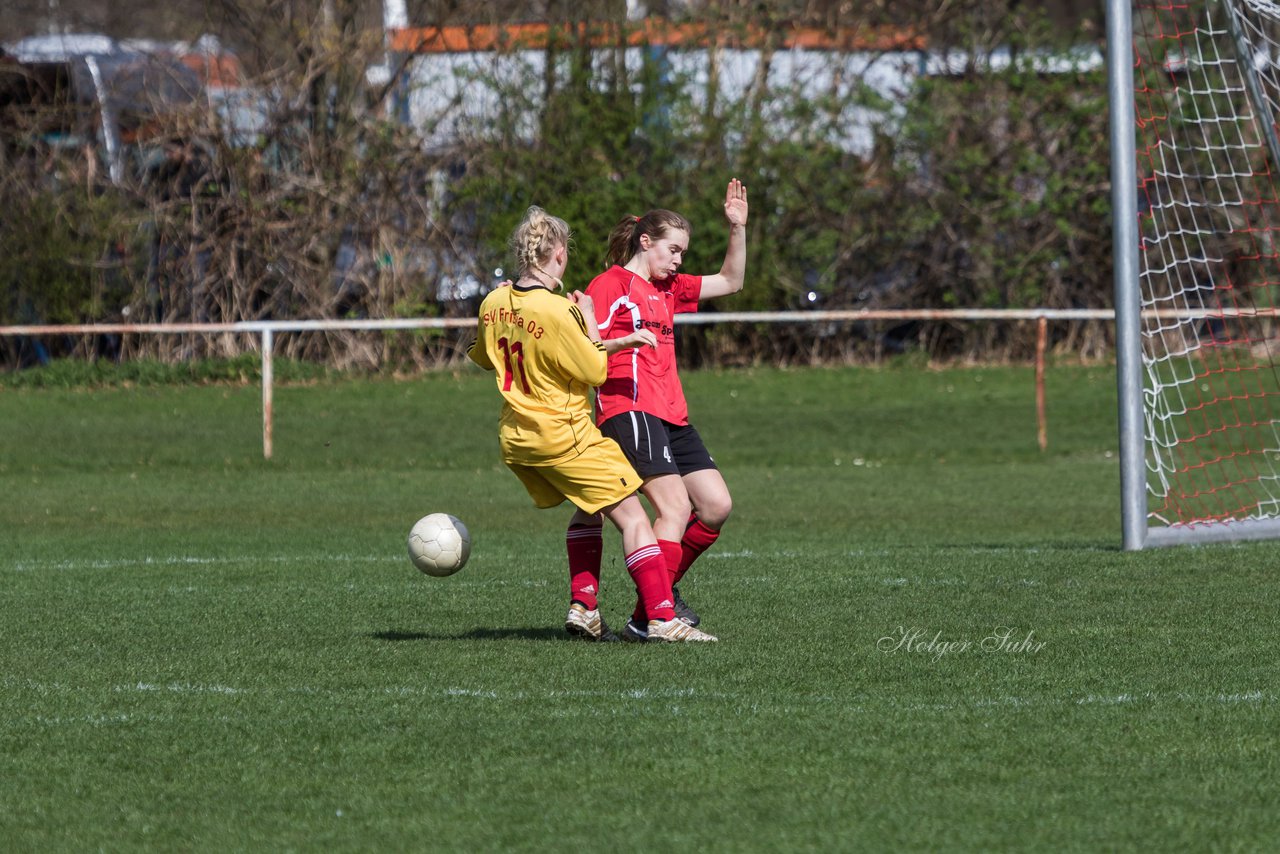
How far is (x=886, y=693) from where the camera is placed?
5.79 meters

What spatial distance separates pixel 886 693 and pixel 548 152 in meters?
16.8

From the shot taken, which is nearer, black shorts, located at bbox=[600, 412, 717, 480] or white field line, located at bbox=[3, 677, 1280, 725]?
white field line, located at bbox=[3, 677, 1280, 725]

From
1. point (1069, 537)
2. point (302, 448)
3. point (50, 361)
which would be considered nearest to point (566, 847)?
point (1069, 537)

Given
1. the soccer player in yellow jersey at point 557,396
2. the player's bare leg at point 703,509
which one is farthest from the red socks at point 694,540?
the soccer player in yellow jersey at point 557,396

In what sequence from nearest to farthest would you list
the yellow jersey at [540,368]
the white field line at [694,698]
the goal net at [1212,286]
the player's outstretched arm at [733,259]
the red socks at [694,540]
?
1. the white field line at [694,698]
2. the yellow jersey at [540,368]
3. the red socks at [694,540]
4. the player's outstretched arm at [733,259]
5. the goal net at [1212,286]

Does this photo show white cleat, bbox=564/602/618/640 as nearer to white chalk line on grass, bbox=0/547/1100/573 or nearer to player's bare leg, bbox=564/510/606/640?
player's bare leg, bbox=564/510/606/640

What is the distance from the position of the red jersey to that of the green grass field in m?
0.98

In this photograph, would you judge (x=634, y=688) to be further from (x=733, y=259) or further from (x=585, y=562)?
(x=733, y=259)

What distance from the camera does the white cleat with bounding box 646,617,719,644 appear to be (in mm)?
6836

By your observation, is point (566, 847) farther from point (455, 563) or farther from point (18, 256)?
point (18, 256)

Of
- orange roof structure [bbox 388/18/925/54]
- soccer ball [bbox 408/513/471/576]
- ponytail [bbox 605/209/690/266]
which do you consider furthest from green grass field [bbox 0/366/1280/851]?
orange roof structure [bbox 388/18/925/54]

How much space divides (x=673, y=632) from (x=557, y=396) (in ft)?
3.34

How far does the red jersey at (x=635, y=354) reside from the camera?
710cm

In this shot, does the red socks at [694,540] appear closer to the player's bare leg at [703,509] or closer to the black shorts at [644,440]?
the player's bare leg at [703,509]
